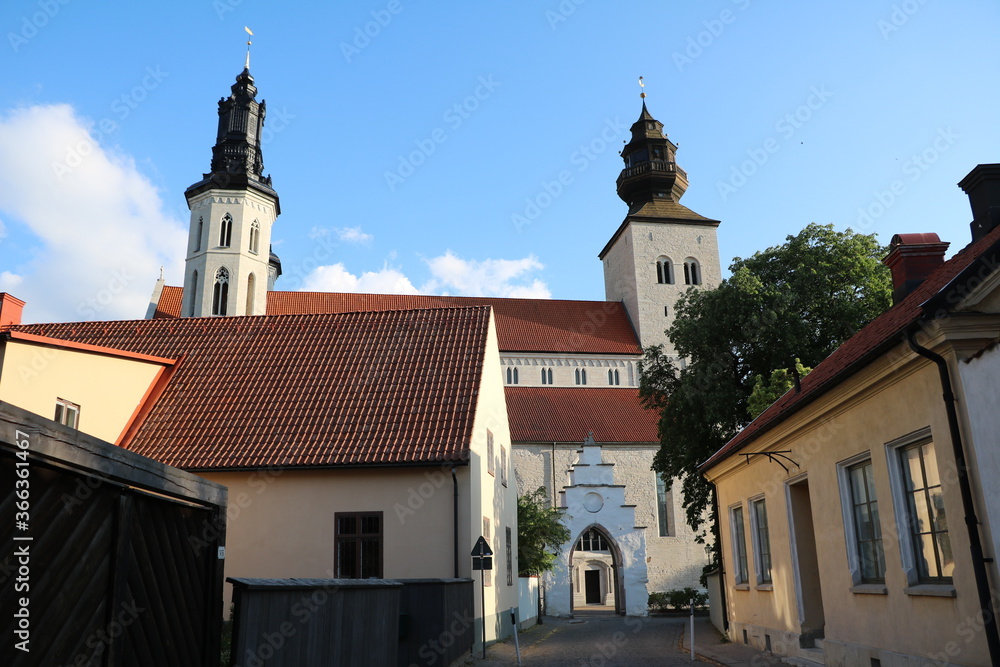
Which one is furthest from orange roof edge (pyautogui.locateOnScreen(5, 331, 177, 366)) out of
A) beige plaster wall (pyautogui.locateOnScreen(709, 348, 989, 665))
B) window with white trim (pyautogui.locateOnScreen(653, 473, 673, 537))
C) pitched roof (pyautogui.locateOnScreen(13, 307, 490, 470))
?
window with white trim (pyautogui.locateOnScreen(653, 473, 673, 537))

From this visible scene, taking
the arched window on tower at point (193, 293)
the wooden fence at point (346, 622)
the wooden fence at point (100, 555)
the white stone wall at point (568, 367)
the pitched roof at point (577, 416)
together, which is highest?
the arched window on tower at point (193, 293)

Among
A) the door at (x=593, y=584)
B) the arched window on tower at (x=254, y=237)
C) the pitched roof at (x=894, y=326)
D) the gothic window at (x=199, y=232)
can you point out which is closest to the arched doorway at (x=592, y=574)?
the door at (x=593, y=584)

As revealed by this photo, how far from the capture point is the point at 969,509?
22.7 ft

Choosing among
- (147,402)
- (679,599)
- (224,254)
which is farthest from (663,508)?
(147,402)

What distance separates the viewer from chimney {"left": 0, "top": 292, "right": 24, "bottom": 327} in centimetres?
1633

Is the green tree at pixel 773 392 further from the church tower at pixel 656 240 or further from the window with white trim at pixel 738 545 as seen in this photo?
the church tower at pixel 656 240

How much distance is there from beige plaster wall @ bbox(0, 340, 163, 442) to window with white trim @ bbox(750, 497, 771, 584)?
1214 cm

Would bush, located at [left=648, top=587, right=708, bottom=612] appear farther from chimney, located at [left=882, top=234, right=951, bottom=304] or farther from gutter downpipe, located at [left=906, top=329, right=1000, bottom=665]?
gutter downpipe, located at [left=906, top=329, right=1000, bottom=665]

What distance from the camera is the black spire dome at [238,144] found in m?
43.4

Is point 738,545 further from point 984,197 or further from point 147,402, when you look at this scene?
point 147,402

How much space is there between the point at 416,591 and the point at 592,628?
13.8 metres

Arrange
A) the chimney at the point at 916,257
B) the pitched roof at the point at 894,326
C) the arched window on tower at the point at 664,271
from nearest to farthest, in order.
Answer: the pitched roof at the point at 894,326
the chimney at the point at 916,257
the arched window on tower at the point at 664,271

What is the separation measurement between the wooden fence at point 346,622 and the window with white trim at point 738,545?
5523mm

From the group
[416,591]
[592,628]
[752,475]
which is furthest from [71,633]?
[592,628]
